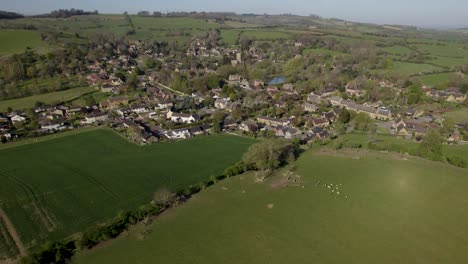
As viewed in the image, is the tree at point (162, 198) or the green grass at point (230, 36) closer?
the tree at point (162, 198)

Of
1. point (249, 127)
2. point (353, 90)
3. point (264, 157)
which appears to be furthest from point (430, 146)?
point (353, 90)

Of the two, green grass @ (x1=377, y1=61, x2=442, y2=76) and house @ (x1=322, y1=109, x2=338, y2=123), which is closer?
house @ (x1=322, y1=109, x2=338, y2=123)

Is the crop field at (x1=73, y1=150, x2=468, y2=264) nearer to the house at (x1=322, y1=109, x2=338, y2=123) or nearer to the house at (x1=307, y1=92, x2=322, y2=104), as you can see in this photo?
the house at (x1=322, y1=109, x2=338, y2=123)

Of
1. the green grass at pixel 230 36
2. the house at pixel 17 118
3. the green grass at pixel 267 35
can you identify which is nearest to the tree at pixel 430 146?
the house at pixel 17 118

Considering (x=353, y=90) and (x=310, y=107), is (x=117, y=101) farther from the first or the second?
(x=353, y=90)

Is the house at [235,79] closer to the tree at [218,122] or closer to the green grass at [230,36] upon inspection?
the tree at [218,122]

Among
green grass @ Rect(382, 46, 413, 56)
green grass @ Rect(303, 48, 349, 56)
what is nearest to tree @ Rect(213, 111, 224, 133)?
green grass @ Rect(303, 48, 349, 56)
